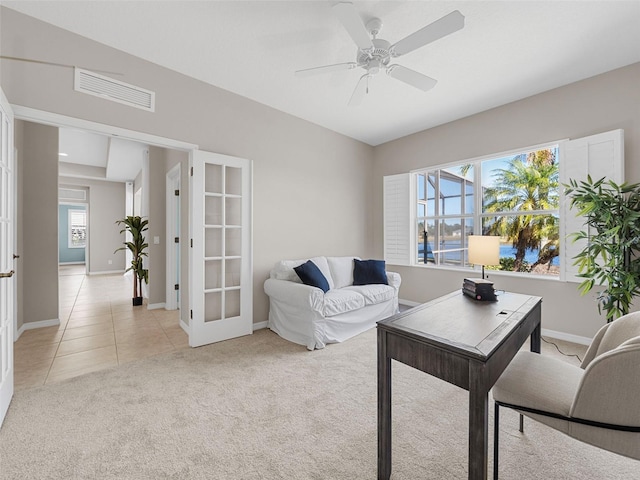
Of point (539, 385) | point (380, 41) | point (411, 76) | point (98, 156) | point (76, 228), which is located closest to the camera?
point (539, 385)

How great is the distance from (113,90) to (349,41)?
2.15 m

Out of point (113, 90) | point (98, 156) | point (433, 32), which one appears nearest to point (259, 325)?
point (113, 90)

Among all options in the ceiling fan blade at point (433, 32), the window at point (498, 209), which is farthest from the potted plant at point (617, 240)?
the ceiling fan blade at point (433, 32)

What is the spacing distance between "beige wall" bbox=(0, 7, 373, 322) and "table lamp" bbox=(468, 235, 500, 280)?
90.1 inches

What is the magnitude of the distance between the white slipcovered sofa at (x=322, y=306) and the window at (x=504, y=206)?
1.12 m

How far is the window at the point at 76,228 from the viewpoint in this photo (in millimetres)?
9945

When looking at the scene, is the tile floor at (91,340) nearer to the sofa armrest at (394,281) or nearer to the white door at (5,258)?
the white door at (5,258)

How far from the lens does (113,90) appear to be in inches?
101

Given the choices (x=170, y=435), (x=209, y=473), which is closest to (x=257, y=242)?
(x=170, y=435)

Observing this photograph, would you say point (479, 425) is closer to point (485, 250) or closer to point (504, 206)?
point (485, 250)

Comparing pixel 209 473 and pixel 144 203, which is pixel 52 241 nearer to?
pixel 144 203

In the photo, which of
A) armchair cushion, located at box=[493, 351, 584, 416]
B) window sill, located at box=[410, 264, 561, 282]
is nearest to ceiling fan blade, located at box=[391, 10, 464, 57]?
armchair cushion, located at box=[493, 351, 584, 416]

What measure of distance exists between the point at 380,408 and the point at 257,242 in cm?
262

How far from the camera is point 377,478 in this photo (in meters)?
1.38
